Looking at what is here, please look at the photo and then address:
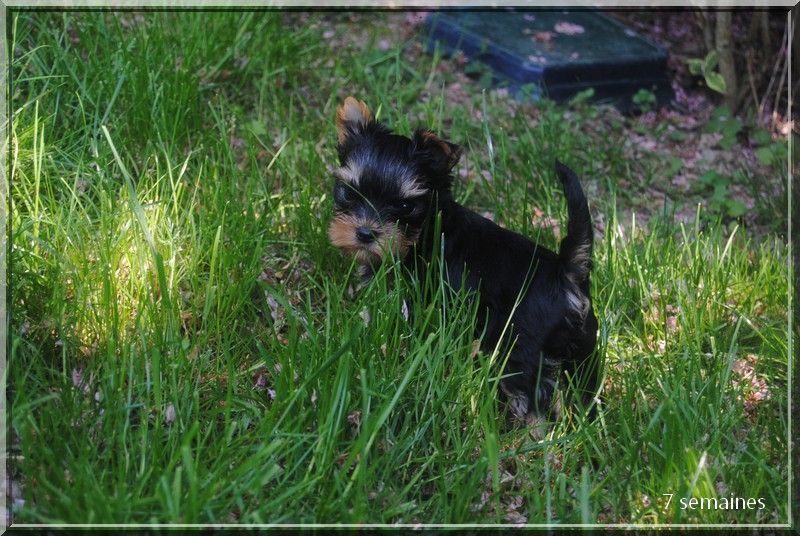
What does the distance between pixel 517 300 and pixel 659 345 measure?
106 centimetres

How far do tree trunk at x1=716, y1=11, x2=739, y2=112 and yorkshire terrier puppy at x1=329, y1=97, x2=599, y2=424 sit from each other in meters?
3.84

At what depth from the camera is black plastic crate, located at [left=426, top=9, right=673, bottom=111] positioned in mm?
7039

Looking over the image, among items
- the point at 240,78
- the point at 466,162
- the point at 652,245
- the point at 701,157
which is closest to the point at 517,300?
the point at 652,245

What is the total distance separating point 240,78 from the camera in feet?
20.1

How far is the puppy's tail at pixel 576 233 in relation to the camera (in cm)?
362

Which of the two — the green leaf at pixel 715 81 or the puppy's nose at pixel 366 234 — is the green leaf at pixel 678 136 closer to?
the green leaf at pixel 715 81

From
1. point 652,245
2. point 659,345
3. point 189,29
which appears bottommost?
point 659,345

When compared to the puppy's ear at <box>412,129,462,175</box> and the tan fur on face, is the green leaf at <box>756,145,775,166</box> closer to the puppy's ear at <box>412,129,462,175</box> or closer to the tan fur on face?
the puppy's ear at <box>412,129,462,175</box>

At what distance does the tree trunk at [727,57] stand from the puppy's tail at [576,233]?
4060 millimetres

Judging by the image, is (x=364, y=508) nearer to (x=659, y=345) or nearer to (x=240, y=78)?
(x=659, y=345)

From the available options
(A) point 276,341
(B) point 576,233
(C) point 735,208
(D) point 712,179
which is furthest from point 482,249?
(D) point 712,179

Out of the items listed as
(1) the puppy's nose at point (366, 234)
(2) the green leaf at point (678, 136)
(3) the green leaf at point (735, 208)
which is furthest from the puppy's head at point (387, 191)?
(2) the green leaf at point (678, 136)

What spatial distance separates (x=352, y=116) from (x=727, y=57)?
4134 millimetres

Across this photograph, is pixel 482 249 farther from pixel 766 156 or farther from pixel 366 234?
pixel 766 156
